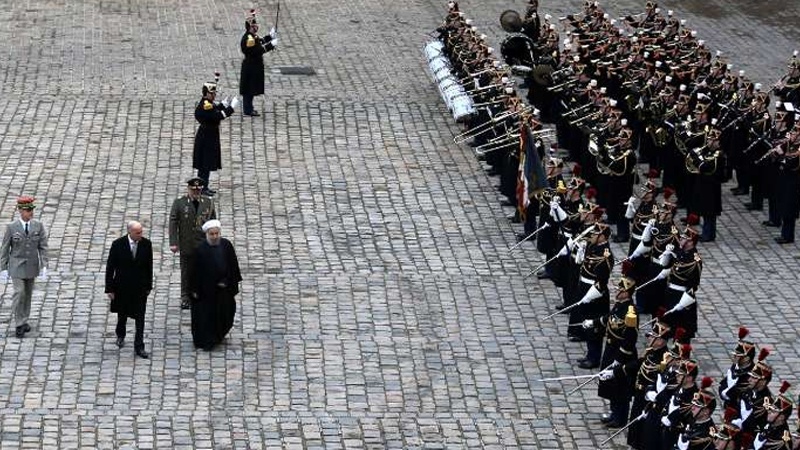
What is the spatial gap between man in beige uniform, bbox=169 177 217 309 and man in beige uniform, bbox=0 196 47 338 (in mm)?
1436

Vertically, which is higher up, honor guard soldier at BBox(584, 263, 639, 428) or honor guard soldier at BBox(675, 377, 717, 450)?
honor guard soldier at BBox(675, 377, 717, 450)

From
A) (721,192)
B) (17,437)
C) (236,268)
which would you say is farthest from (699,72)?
(17,437)

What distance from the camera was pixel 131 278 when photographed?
56.0 ft

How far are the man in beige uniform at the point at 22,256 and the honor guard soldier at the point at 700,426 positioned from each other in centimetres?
642

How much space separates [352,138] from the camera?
2489 centimetres

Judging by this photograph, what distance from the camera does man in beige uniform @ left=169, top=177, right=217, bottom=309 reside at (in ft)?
60.1

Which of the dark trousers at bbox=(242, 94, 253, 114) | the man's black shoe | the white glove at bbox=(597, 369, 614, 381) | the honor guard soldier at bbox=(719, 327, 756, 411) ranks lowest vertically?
the dark trousers at bbox=(242, 94, 253, 114)

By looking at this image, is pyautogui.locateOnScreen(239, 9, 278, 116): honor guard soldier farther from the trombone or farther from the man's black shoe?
the man's black shoe

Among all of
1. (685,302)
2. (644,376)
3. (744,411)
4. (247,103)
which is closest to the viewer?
(744,411)

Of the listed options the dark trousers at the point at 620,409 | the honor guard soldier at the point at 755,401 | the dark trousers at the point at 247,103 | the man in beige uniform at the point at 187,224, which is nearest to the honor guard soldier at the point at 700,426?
the honor guard soldier at the point at 755,401

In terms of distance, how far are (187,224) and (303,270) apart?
5.74 feet

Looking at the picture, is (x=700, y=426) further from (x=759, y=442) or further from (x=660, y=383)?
(x=660, y=383)

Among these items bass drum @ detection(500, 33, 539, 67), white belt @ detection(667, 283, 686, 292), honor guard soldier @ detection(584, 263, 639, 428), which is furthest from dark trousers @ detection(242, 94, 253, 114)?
honor guard soldier @ detection(584, 263, 639, 428)

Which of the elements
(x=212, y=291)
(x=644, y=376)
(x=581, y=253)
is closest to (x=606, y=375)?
(x=644, y=376)
